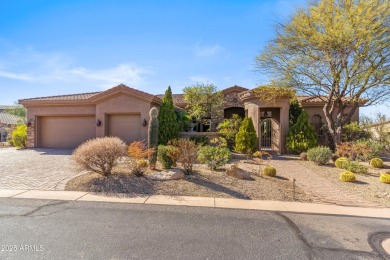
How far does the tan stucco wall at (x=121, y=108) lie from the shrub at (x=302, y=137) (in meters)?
10.2

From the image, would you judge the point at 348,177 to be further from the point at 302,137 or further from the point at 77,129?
the point at 77,129

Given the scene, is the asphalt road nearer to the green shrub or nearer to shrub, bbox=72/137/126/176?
shrub, bbox=72/137/126/176

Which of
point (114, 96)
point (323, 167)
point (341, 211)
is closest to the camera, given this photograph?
point (341, 211)

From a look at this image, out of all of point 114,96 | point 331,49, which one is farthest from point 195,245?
point 114,96

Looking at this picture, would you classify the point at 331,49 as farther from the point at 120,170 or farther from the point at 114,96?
the point at 114,96

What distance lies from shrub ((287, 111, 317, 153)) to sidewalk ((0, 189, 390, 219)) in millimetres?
8413

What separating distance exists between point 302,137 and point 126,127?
12592mm

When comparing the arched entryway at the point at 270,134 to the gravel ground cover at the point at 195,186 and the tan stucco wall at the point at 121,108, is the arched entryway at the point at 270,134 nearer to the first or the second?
the gravel ground cover at the point at 195,186

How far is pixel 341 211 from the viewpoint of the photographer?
5801 mm

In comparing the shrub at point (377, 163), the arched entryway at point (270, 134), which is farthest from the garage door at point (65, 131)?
the shrub at point (377, 163)

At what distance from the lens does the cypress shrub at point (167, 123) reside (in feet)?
47.4

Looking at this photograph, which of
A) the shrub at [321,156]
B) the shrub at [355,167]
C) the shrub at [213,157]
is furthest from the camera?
the shrub at [321,156]

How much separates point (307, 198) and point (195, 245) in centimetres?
469

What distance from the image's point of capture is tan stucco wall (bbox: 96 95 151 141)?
1538 centimetres
